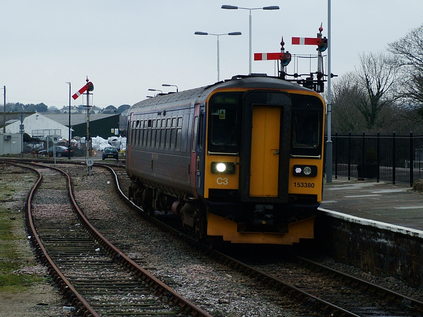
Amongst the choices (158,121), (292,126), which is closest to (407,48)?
(158,121)

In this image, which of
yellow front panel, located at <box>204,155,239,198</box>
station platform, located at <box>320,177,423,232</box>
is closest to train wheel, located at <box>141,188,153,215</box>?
station platform, located at <box>320,177,423,232</box>

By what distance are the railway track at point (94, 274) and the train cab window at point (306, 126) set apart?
3.69 meters

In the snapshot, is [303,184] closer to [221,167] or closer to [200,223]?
[221,167]

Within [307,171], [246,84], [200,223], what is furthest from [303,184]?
[200,223]

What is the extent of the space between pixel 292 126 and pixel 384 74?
58480mm

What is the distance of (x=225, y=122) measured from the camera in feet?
51.3

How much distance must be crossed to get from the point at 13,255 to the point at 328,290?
250 inches

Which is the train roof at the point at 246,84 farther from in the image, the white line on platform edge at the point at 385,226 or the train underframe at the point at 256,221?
the white line on platform edge at the point at 385,226

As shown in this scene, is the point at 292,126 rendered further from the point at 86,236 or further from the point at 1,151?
the point at 1,151

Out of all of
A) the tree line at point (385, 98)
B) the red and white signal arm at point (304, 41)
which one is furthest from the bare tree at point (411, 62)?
the red and white signal arm at point (304, 41)

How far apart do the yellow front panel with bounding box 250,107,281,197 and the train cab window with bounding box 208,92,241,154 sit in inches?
13.5

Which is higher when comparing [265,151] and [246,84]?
[246,84]

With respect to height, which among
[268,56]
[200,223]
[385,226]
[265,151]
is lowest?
[200,223]

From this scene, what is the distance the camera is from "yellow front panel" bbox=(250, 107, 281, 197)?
15398 mm
